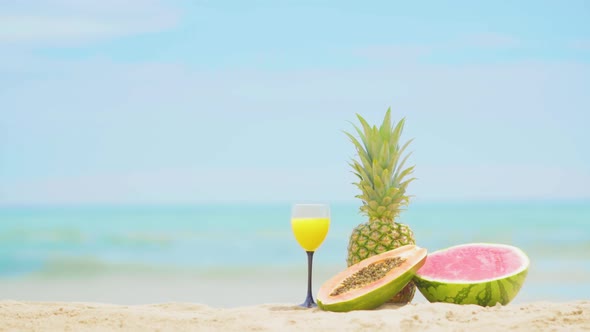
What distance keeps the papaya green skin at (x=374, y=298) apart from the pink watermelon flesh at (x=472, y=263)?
0.31 m

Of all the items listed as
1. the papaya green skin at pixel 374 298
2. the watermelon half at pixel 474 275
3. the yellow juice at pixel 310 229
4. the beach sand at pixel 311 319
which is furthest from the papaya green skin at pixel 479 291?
the yellow juice at pixel 310 229

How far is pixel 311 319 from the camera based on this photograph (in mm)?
4156

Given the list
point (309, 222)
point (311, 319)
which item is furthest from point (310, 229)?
point (311, 319)

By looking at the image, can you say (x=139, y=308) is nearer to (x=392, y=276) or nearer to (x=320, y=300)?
(x=320, y=300)

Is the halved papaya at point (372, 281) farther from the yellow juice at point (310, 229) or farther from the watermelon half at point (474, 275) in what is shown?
the yellow juice at point (310, 229)

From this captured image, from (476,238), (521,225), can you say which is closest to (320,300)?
(476,238)

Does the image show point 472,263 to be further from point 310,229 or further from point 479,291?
point 310,229

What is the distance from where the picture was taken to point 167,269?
1362 cm

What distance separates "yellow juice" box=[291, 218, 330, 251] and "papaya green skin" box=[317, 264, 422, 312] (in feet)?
2.18

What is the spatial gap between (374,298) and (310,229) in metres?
0.85

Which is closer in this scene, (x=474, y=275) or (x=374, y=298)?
(x=374, y=298)

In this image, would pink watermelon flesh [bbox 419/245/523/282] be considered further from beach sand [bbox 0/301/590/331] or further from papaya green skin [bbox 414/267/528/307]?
beach sand [bbox 0/301/590/331]

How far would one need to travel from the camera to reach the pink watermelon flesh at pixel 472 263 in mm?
4789

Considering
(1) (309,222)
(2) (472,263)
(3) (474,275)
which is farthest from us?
(1) (309,222)
